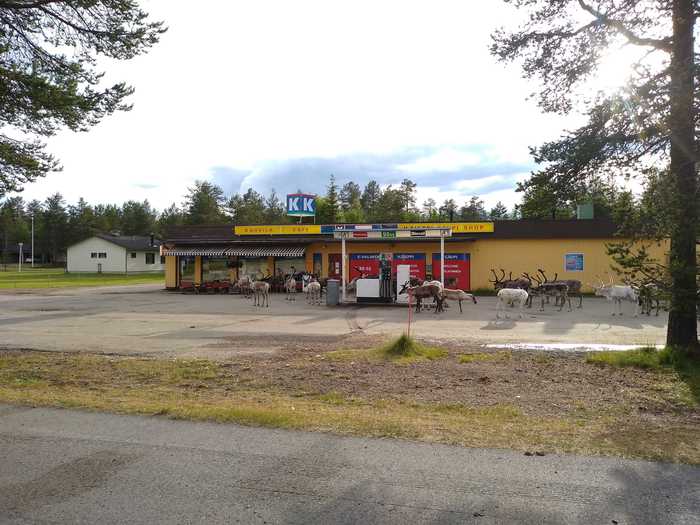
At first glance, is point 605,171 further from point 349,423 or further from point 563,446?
point 349,423

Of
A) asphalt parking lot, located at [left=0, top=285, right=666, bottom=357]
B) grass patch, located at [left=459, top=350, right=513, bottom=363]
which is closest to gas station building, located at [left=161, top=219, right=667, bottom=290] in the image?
asphalt parking lot, located at [left=0, top=285, right=666, bottom=357]

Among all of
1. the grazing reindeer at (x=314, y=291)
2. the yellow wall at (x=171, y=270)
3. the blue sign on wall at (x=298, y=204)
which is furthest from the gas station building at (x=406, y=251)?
the blue sign on wall at (x=298, y=204)

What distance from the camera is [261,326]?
16969 millimetres

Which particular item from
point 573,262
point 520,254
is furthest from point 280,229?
point 573,262

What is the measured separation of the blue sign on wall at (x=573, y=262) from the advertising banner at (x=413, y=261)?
8.40 meters

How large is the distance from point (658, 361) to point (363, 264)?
2597 centimetres

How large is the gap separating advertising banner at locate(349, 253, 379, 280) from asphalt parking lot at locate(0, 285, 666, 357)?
398 inches

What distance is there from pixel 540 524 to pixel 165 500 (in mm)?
2699

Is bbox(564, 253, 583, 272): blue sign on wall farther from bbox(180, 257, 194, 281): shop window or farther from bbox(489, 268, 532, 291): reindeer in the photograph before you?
bbox(180, 257, 194, 281): shop window

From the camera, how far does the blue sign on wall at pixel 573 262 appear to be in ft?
105

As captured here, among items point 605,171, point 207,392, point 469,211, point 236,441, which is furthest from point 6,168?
point 469,211

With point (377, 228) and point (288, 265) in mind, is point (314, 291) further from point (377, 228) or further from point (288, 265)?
point (288, 265)

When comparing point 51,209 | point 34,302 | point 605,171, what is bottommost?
point 34,302

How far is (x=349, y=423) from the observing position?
5844 millimetres
